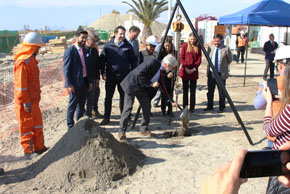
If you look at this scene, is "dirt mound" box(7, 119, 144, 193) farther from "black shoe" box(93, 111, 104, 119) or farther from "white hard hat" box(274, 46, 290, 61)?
"white hard hat" box(274, 46, 290, 61)

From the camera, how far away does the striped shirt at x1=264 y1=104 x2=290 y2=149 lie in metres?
2.20

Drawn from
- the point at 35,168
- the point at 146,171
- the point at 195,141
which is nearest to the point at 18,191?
the point at 35,168

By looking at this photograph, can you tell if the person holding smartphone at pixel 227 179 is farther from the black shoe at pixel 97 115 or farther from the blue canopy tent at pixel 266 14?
the blue canopy tent at pixel 266 14

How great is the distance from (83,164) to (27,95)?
1.35m

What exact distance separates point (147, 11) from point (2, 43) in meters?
14.1

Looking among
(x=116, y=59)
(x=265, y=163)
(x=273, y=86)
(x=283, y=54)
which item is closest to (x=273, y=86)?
(x=273, y=86)

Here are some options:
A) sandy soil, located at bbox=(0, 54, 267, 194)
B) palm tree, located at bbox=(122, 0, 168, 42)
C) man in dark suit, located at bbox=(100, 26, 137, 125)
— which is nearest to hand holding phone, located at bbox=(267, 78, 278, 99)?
sandy soil, located at bbox=(0, 54, 267, 194)

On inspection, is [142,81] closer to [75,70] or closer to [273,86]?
[75,70]

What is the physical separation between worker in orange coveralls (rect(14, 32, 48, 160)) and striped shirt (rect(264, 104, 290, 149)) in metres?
3.28

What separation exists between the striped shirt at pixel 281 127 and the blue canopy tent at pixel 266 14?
7752 millimetres

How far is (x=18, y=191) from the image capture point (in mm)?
3545

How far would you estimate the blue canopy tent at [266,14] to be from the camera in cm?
927

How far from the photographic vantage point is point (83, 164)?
A: 3781 millimetres

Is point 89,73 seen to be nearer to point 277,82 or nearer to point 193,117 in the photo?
point 193,117
